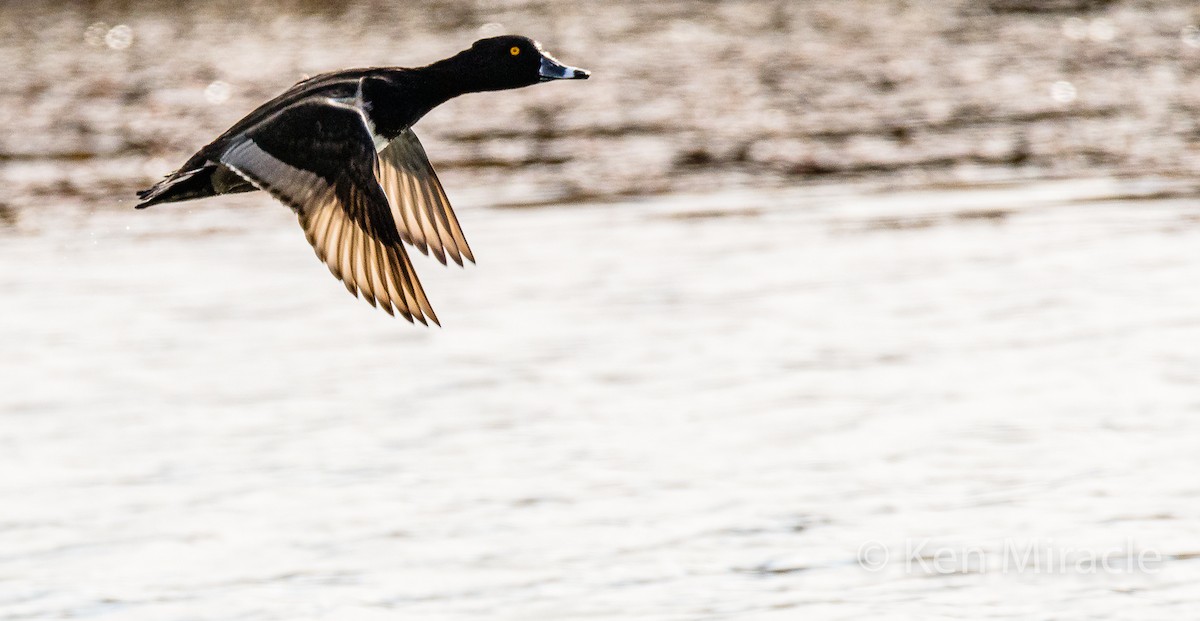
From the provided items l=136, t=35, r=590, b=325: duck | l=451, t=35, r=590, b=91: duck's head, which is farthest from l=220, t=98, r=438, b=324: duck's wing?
l=451, t=35, r=590, b=91: duck's head

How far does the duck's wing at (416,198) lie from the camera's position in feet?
23.4

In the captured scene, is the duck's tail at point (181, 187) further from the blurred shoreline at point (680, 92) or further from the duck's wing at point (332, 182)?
the blurred shoreline at point (680, 92)

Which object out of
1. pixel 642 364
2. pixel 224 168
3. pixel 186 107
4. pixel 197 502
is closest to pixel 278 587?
pixel 197 502

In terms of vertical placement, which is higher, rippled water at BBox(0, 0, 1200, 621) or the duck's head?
the duck's head

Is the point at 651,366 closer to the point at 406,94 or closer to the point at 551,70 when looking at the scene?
the point at 551,70

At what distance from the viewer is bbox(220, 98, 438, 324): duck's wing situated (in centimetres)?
616

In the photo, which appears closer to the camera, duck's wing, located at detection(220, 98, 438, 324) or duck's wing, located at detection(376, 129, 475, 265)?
duck's wing, located at detection(220, 98, 438, 324)

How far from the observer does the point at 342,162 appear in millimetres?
6219

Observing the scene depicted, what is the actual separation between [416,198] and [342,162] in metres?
0.99

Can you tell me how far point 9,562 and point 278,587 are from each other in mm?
1062

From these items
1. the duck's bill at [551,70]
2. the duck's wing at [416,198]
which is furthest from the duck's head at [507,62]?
the duck's wing at [416,198]

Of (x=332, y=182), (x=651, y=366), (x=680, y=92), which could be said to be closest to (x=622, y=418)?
(x=651, y=366)

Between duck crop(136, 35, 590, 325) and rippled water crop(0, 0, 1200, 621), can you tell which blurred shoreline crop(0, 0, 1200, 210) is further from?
duck crop(136, 35, 590, 325)

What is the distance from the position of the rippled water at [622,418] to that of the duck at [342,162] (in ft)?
4.02
